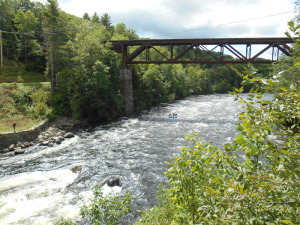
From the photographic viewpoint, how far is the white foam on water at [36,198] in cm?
822

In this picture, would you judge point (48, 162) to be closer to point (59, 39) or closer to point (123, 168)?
point (123, 168)

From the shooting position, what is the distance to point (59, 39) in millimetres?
25453

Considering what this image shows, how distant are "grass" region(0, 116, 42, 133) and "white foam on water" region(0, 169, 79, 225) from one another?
23.4 ft

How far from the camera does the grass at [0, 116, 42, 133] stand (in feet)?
56.8

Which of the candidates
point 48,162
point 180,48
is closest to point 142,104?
point 48,162

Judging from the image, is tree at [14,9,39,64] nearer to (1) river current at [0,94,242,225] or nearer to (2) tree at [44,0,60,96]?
(2) tree at [44,0,60,96]

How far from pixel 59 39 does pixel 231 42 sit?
22.2m

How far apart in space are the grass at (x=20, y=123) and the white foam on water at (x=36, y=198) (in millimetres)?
7120

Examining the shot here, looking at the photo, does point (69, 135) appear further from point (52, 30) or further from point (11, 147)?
point (52, 30)

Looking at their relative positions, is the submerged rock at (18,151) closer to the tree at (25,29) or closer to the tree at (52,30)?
the tree at (52,30)

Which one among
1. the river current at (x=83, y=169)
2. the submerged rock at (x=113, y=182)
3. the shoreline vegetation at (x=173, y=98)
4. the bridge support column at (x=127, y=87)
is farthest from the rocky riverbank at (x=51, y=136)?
the bridge support column at (x=127, y=87)

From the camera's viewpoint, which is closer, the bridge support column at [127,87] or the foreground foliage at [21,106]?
the foreground foliage at [21,106]

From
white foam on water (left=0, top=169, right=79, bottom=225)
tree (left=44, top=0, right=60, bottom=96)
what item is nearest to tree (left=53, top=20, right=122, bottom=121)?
tree (left=44, top=0, right=60, bottom=96)

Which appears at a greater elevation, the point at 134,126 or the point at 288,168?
the point at 288,168
